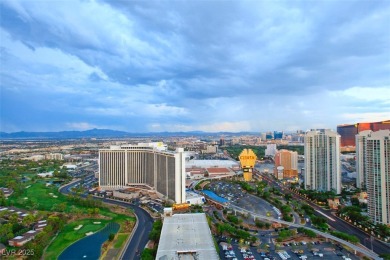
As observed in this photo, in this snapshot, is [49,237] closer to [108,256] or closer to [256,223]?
[108,256]

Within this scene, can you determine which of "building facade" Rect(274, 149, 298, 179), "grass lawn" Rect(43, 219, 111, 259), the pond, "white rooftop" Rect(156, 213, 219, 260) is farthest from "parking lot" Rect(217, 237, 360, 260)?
"building facade" Rect(274, 149, 298, 179)

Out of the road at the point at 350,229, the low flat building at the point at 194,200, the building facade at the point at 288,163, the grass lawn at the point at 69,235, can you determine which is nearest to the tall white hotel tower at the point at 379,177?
the road at the point at 350,229

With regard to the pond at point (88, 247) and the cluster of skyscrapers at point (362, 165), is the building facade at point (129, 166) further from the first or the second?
the cluster of skyscrapers at point (362, 165)

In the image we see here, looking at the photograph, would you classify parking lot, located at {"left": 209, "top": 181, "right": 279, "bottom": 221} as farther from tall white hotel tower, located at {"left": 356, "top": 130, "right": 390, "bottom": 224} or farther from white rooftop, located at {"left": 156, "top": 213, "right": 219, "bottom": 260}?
white rooftop, located at {"left": 156, "top": 213, "right": 219, "bottom": 260}

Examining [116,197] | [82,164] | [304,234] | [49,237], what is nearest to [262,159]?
[82,164]

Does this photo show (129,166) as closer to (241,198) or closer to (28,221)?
(241,198)

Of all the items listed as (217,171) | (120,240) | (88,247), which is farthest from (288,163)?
(88,247)
